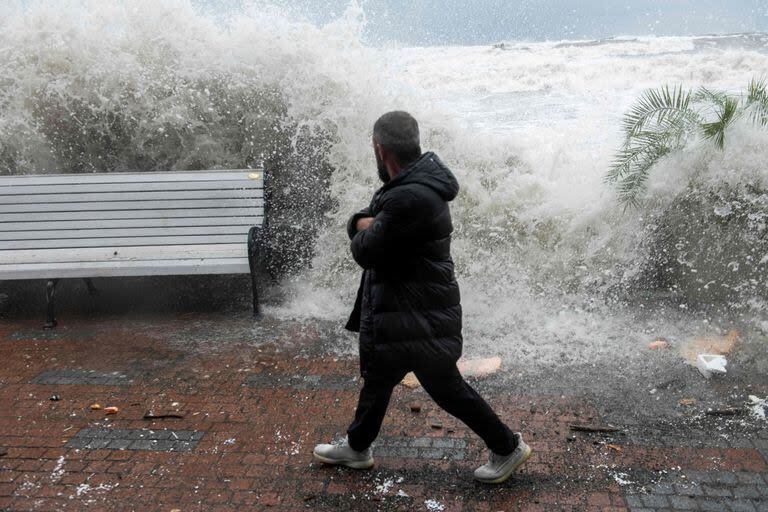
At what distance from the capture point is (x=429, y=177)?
2863 mm

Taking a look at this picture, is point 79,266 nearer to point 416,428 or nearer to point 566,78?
point 416,428

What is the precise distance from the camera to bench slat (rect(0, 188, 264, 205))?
6.02 m

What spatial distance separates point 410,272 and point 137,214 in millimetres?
3978

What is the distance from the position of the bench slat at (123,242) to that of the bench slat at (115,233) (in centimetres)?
2

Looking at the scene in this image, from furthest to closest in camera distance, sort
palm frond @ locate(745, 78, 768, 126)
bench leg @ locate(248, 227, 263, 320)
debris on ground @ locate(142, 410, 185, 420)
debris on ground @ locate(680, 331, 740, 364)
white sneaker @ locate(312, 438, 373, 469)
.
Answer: palm frond @ locate(745, 78, 768, 126) < bench leg @ locate(248, 227, 263, 320) < debris on ground @ locate(680, 331, 740, 364) < debris on ground @ locate(142, 410, 185, 420) < white sneaker @ locate(312, 438, 373, 469)

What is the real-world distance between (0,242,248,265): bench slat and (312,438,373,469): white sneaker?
102 inches

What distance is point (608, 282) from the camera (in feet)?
19.3

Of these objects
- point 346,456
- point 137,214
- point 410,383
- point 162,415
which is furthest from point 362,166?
point 346,456

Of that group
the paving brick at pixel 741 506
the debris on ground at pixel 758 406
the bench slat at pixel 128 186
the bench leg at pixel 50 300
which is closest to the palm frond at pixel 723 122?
the debris on ground at pixel 758 406

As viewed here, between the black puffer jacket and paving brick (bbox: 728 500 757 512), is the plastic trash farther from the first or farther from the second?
the black puffer jacket

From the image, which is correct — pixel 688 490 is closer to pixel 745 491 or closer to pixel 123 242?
pixel 745 491

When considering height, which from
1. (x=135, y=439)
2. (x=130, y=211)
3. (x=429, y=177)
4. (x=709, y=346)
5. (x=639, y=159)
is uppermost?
(x=429, y=177)

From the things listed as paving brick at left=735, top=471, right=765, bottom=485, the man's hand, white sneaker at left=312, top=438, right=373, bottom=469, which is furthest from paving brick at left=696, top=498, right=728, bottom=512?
the man's hand

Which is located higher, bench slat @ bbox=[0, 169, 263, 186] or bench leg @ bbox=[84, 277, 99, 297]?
bench slat @ bbox=[0, 169, 263, 186]
